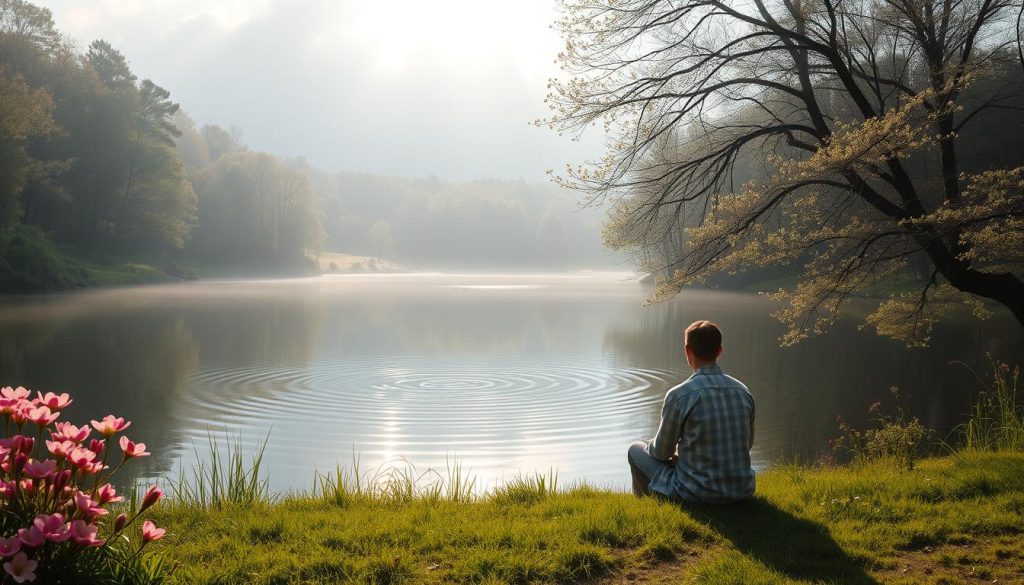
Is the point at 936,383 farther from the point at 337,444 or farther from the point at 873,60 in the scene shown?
the point at 337,444

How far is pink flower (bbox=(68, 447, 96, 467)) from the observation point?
305 centimetres

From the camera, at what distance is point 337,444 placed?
36.1 ft

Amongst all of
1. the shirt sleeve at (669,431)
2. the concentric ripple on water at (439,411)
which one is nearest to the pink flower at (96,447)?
the shirt sleeve at (669,431)

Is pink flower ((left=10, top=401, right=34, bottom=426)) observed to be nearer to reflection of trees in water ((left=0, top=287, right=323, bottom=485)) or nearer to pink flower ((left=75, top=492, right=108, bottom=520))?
pink flower ((left=75, top=492, right=108, bottom=520))

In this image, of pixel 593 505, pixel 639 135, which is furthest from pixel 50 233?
pixel 593 505

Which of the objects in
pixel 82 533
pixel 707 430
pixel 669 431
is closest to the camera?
pixel 82 533

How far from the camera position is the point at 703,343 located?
17.0ft

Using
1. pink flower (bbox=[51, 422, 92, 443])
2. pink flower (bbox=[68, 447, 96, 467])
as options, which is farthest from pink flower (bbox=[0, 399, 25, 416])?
pink flower (bbox=[68, 447, 96, 467])

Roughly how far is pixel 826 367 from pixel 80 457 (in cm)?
1800

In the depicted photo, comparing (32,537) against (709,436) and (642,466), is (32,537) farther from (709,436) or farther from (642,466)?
(642,466)

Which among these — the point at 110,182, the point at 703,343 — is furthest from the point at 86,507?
the point at 110,182

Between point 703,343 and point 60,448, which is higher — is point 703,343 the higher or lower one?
the higher one

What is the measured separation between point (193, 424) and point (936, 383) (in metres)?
13.9

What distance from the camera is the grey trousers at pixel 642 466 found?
5.83 meters
